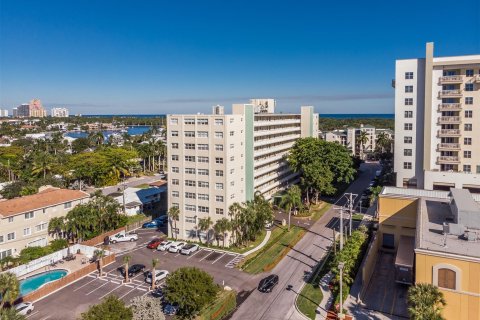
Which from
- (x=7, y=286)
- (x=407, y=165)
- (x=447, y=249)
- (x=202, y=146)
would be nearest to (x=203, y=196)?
(x=202, y=146)

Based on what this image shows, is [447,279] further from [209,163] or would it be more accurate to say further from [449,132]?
[449,132]

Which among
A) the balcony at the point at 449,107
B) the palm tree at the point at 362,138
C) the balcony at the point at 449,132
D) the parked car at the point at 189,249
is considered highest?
the balcony at the point at 449,107

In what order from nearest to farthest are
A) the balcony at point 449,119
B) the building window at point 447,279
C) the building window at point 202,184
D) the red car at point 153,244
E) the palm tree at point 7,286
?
1. the building window at point 447,279
2. the palm tree at point 7,286
3. the red car at point 153,244
4. the building window at point 202,184
5. the balcony at point 449,119

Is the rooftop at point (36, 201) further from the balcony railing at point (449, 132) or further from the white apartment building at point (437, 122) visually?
the balcony railing at point (449, 132)

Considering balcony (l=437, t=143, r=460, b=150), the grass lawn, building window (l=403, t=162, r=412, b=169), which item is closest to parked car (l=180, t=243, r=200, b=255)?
the grass lawn

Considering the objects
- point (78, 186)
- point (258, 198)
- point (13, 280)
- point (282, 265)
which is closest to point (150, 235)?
point (258, 198)

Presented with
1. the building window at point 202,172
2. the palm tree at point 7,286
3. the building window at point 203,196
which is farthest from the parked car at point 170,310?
the building window at point 202,172

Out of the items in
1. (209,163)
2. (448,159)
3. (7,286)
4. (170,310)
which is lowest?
(170,310)
